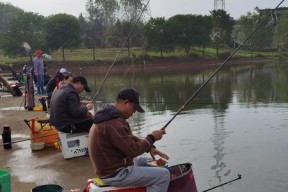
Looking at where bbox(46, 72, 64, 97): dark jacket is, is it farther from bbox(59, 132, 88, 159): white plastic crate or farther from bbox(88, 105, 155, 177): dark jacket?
bbox(88, 105, 155, 177): dark jacket

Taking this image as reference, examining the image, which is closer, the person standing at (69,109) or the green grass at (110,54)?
the person standing at (69,109)

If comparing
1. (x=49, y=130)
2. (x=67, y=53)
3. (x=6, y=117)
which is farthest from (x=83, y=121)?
(x=67, y=53)

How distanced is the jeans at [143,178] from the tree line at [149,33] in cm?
4582

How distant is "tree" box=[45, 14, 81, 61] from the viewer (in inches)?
2215

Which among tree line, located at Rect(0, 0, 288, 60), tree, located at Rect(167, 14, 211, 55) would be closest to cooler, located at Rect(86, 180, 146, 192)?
tree line, located at Rect(0, 0, 288, 60)

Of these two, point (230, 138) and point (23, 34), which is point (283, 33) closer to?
point (23, 34)

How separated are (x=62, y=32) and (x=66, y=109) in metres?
50.6

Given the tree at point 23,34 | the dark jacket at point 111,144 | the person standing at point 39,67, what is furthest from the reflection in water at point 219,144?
the tree at point 23,34

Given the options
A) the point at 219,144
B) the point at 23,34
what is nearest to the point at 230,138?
the point at 219,144

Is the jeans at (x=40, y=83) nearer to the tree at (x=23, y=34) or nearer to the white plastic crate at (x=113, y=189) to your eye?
the white plastic crate at (x=113, y=189)

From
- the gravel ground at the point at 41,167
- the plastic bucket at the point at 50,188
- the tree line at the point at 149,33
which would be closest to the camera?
the plastic bucket at the point at 50,188

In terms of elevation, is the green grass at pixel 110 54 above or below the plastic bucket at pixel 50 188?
above

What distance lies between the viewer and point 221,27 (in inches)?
2539

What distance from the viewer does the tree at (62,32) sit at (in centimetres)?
5625
